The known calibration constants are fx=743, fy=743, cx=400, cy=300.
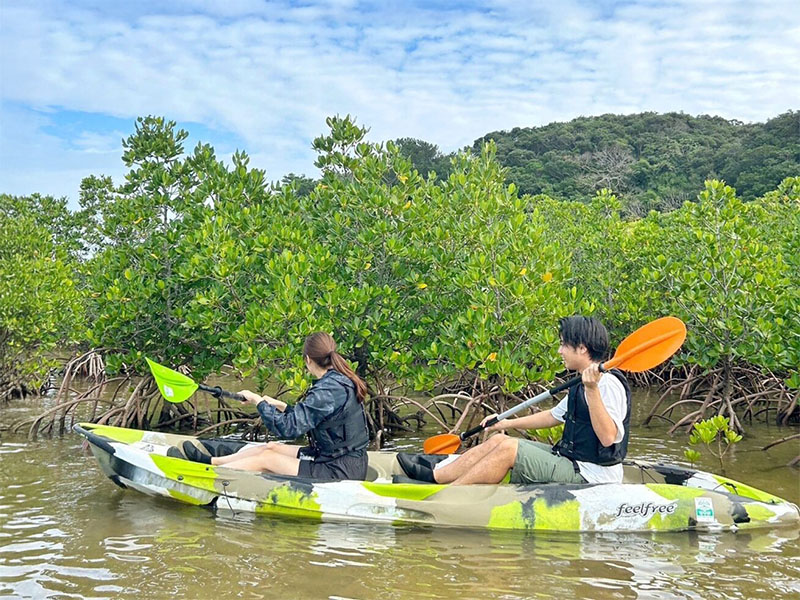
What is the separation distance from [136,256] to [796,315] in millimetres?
6667

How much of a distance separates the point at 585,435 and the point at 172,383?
11.3 ft

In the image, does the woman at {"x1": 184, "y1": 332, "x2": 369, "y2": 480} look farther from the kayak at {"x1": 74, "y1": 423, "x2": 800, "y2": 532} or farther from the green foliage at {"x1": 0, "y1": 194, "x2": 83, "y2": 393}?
the green foliage at {"x1": 0, "y1": 194, "x2": 83, "y2": 393}

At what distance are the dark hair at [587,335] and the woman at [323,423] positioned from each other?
1.39m

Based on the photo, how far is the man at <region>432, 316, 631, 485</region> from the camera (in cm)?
426

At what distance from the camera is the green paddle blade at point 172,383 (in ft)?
20.1

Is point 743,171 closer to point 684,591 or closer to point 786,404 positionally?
point 786,404

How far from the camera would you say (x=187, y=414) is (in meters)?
8.80

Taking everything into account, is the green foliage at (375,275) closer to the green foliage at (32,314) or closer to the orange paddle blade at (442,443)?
the orange paddle blade at (442,443)

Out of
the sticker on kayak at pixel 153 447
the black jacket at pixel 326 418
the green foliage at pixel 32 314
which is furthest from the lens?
the green foliage at pixel 32 314

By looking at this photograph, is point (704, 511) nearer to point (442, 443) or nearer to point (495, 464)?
point (495, 464)

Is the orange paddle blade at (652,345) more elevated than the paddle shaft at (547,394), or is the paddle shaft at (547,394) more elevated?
the orange paddle blade at (652,345)

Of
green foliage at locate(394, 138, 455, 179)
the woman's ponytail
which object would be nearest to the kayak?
the woman's ponytail

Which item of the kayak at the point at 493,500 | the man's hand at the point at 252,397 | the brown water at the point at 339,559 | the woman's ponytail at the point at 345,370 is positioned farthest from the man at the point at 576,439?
the man's hand at the point at 252,397

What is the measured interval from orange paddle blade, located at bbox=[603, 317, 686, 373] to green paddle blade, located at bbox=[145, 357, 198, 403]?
11.4 feet
